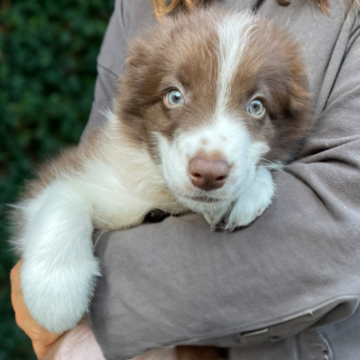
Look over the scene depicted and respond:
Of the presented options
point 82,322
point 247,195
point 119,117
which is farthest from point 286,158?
point 82,322

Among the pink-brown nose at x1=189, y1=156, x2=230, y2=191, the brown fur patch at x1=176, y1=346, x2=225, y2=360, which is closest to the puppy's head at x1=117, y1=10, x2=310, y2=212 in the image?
the pink-brown nose at x1=189, y1=156, x2=230, y2=191

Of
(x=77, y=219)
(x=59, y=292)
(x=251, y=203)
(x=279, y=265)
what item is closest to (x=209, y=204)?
(x=251, y=203)

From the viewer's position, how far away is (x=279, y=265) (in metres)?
1.62

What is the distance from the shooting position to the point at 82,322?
216 cm

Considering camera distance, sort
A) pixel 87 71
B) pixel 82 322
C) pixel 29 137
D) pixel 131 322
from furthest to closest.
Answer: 1. pixel 87 71
2. pixel 29 137
3. pixel 82 322
4. pixel 131 322

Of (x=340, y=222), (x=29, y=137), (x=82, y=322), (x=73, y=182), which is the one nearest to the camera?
(x=340, y=222)

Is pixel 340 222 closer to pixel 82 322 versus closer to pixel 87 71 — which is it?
pixel 82 322

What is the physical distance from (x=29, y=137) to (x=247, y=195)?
11.3 feet

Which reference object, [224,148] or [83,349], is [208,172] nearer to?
[224,148]

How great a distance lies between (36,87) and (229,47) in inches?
129

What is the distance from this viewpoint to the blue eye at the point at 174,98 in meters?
1.97

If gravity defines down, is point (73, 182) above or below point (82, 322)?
above

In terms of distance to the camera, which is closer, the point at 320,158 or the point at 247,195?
the point at 320,158

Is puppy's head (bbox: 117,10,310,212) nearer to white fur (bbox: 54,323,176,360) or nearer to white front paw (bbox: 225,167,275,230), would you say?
white front paw (bbox: 225,167,275,230)
